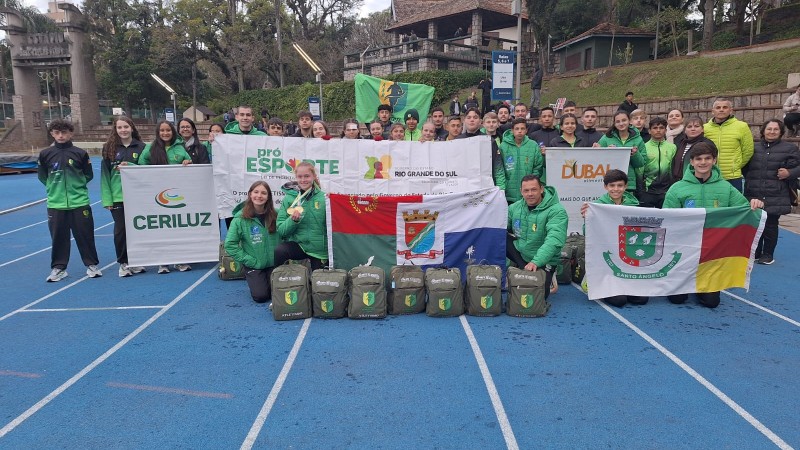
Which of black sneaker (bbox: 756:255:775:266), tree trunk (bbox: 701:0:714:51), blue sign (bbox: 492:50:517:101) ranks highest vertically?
tree trunk (bbox: 701:0:714:51)

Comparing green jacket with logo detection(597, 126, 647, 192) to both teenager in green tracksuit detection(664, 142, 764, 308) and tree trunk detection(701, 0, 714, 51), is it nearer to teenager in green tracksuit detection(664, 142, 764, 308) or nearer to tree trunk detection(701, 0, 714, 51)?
teenager in green tracksuit detection(664, 142, 764, 308)

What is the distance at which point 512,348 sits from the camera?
4504mm

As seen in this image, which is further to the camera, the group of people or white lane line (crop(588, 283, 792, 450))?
the group of people

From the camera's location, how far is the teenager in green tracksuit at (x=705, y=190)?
17.8ft

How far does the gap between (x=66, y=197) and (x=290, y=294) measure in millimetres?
3695

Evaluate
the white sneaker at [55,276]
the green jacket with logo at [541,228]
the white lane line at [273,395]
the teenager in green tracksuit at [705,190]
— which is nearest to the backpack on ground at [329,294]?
the white lane line at [273,395]

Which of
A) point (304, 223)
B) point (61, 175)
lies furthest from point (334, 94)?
point (304, 223)

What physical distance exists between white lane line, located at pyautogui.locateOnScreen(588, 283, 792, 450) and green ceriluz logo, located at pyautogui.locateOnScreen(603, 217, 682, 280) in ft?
2.00

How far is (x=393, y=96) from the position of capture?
1015 cm

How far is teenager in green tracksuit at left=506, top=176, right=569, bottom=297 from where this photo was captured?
17.4ft

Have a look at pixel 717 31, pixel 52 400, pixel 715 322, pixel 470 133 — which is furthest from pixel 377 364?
pixel 717 31

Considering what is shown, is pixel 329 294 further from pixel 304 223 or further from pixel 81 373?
pixel 81 373

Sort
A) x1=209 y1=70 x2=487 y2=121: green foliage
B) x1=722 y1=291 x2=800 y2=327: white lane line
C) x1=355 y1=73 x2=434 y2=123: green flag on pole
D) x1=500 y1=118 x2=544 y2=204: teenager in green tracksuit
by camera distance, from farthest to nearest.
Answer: x1=209 y1=70 x2=487 y2=121: green foliage
x1=355 y1=73 x2=434 y2=123: green flag on pole
x1=500 y1=118 x2=544 y2=204: teenager in green tracksuit
x1=722 y1=291 x2=800 y2=327: white lane line

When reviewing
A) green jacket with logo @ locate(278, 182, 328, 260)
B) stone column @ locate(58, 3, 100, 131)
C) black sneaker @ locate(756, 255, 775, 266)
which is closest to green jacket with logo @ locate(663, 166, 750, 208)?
black sneaker @ locate(756, 255, 775, 266)
